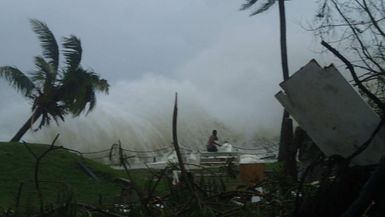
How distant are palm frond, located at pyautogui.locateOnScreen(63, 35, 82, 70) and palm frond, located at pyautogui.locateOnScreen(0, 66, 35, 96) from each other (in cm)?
184

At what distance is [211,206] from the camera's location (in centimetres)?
314

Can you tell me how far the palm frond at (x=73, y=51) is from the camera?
88.3 ft

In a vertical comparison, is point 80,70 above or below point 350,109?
above

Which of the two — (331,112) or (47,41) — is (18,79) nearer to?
(47,41)

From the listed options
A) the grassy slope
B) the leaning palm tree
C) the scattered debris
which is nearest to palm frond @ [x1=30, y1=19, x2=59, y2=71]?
the leaning palm tree

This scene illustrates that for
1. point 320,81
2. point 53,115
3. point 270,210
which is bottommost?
point 270,210

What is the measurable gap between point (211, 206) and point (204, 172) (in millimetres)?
544

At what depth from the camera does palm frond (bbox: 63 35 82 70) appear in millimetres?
26908

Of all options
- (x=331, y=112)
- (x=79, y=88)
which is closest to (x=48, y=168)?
(x=79, y=88)

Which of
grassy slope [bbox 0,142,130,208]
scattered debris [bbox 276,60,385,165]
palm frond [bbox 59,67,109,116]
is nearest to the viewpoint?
scattered debris [bbox 276,60,385,165]

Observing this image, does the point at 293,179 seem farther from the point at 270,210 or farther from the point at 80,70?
the point at 80,70

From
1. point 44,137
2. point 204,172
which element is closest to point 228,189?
point 204,172

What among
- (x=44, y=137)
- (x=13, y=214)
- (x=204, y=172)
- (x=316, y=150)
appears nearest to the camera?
(x=316, y=150)

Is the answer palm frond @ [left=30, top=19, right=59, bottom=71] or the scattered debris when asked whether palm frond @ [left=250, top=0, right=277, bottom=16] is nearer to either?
palm frond @ [left=30, top=19, right=59, bottom=71]
